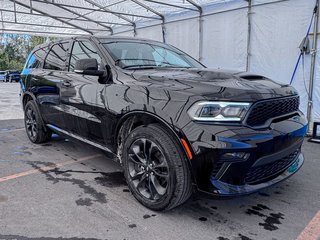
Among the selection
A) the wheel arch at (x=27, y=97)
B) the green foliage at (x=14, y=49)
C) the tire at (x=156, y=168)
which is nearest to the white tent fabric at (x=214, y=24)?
the tire at (x=156, y=168)

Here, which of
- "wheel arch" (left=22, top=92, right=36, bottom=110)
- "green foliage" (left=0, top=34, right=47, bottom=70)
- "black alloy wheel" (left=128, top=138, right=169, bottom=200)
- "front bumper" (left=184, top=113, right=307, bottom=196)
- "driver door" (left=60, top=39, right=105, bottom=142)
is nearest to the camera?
"front bumper" (left=184, top=113, right=307, bottom=196)

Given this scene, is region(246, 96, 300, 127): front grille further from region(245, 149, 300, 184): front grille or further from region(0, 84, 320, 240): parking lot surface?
region(0, 84, 320, 240): parking lot surface

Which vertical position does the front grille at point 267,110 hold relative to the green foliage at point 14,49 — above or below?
below

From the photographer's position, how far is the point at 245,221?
2635 millimetres

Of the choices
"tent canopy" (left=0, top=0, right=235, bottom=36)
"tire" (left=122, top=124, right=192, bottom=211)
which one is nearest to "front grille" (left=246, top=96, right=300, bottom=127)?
"tire" (left=122, top=124, right=192, bottom=211)

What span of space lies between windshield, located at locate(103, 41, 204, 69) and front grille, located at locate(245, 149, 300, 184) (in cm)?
168

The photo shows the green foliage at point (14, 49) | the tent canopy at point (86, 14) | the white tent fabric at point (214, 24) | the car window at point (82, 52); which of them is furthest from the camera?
the green foliage at point (14, 49)

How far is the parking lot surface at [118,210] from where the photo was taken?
7.95 ft

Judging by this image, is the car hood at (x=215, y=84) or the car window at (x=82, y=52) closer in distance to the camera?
the car hood at (x=215, y=84)

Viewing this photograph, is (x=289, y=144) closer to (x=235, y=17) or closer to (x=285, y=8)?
(x=285, y=8)

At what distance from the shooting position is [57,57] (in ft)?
14.4

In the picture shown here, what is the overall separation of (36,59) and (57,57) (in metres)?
0.90

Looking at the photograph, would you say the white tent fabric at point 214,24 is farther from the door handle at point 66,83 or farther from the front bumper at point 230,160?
Answer: the door handle at point 66,83

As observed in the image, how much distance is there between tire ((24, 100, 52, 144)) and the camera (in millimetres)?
4816
